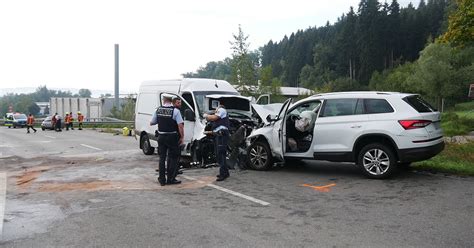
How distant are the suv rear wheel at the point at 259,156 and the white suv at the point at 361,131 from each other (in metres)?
0.04

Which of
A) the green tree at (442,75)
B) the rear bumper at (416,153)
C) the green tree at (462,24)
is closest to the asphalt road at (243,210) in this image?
the rear bumper at (416,153)

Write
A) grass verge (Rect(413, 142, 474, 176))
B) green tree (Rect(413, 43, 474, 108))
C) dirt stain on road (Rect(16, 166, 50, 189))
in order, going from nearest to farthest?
grass verge (Rect(413, 142, 474, 176)) → dirt stain on road (Rect(16, 166, 50, 189)) → green tree (Rect(413, 43, 474, 108))

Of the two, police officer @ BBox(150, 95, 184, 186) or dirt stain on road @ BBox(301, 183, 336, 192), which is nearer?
dirt stain on road @ BBox(301, 183, 336, 192)

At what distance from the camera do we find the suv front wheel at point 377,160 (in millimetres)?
8055

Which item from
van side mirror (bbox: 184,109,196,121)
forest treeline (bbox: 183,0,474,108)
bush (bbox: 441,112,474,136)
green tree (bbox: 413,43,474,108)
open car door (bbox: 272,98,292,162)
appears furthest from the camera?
forest treeline (bbox: 183,0,474,108)

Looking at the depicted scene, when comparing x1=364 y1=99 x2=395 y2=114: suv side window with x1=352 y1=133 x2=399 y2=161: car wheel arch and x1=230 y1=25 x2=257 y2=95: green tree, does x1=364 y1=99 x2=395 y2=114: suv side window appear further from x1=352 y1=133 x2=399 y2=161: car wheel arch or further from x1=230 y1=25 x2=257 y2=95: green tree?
x1=230 y1=25 x2=257 y2=95: green tree

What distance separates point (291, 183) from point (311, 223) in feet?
8.99

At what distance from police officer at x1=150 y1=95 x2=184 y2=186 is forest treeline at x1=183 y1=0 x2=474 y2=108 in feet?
136

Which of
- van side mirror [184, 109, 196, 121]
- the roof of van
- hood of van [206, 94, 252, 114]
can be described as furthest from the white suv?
the roof of van

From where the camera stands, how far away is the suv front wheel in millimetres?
8055

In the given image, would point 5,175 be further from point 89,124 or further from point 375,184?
point 89,124

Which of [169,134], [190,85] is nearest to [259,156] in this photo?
[169,134]

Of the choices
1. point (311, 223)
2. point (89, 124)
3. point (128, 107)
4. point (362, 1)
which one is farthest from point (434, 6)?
point (311, 223)

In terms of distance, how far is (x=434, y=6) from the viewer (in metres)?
87.3
